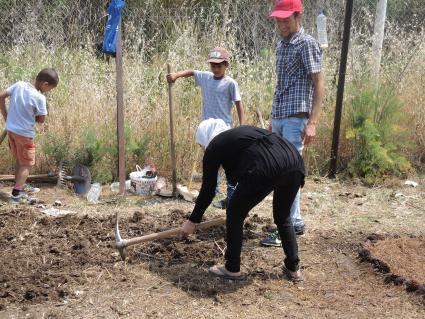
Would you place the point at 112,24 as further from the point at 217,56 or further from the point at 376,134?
the point at 376,134

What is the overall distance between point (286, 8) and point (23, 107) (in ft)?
9.82

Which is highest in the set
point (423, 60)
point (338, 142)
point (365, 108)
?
point (423, 60)

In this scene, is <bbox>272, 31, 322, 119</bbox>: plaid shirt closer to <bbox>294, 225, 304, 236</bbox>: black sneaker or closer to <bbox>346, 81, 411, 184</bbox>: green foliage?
<bbox>294, 225, 304, 236</bbox>: black sneaker

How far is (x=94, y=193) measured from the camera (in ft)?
19.5

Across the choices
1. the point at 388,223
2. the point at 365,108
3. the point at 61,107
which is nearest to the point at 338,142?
the point at 365,108

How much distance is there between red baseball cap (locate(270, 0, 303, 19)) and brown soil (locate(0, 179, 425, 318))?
6.33ft

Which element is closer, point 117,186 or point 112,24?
point 112,24

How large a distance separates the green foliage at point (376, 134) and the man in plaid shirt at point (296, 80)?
96.5 inches

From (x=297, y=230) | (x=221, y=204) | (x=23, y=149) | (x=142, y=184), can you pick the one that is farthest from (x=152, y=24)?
(x=297, y=230)

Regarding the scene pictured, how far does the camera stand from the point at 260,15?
1030 centimetres

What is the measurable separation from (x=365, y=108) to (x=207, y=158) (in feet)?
12.9

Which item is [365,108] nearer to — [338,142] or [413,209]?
[338,142]

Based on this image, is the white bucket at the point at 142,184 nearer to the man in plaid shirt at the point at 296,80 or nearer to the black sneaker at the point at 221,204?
the black sneaker at the point at 221,204

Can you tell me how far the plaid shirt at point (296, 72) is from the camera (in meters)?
4.30
